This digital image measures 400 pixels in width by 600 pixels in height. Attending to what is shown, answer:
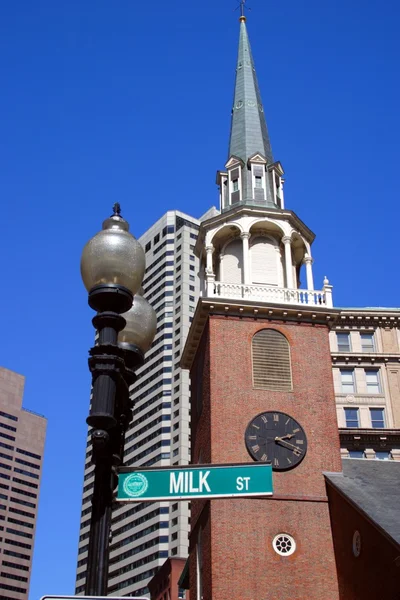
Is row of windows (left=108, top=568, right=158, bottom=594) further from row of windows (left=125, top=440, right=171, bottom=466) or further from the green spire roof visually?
the green spire roof

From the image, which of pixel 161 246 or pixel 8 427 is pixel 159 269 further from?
pixel 8 427

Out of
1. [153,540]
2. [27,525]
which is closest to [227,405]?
[153,540]

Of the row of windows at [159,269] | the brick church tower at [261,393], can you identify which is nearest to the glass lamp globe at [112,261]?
the brick church tower at [261,393]

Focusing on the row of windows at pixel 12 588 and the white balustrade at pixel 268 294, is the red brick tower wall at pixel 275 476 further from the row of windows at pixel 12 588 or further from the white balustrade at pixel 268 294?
the row of windows at pixel 12 588

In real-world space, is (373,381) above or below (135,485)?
above

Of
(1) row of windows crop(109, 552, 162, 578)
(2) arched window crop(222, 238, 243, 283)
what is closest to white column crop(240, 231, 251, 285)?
(2) arched window crop(222, 238, 243, 283)

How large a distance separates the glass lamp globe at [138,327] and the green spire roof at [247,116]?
2833 cm

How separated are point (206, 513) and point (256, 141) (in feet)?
64.1

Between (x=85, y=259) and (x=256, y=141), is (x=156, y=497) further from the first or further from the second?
(x=256, y=141)

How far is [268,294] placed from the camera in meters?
Answer: 31.6

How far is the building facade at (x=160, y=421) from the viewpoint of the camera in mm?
118125

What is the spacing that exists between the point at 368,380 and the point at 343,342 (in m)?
3.22

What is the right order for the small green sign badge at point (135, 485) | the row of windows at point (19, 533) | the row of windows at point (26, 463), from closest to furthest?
the small green sign badge at point (135, 485) < the row of windows at point (19, 533) < the row of windows at point (26, 463)

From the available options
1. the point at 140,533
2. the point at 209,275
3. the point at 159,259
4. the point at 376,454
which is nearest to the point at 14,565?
the point at 140,533
